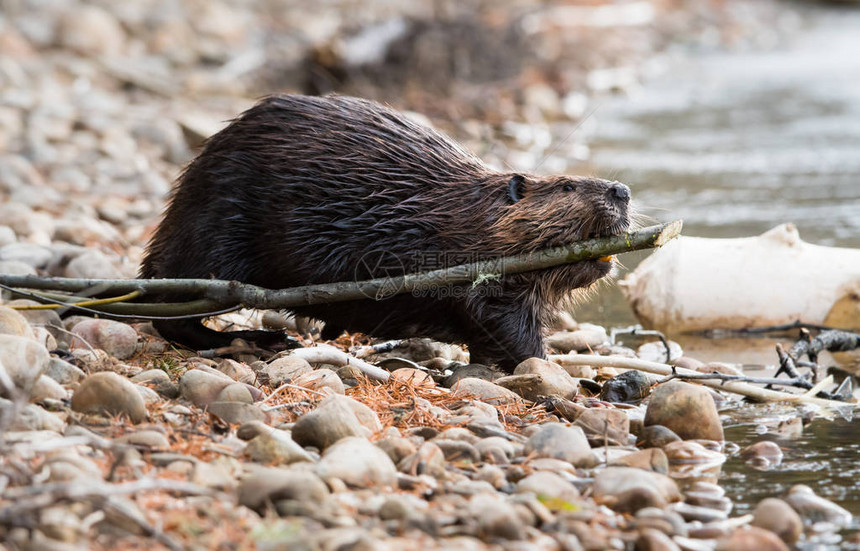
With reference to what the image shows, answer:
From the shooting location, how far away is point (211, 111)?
1143cm

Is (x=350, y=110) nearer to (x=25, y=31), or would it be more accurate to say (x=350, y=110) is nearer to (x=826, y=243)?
(x=826, y=243)

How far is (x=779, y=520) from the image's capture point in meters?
3.07

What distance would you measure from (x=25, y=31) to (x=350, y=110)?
10.9 m

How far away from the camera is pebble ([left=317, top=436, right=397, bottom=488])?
10.4 ft

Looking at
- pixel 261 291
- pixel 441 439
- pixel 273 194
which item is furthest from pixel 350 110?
pixel 441 439

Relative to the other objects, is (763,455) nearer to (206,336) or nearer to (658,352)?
(658,352)

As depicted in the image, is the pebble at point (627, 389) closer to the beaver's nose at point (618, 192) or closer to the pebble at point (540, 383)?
the pebble at point (540, 383)

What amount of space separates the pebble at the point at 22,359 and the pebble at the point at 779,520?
89.9 inches

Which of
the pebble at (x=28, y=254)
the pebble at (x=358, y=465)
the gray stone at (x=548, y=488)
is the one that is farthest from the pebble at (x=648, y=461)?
the pebble at (x=28, y=254)

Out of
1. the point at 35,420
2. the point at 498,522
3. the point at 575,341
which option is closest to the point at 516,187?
the point at 575,341

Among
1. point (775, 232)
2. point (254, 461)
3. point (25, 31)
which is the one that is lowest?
point (254, 461)

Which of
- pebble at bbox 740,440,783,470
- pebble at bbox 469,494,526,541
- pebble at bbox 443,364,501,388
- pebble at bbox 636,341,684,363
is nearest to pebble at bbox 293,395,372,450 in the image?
pebble at bbox 469,494,526,541

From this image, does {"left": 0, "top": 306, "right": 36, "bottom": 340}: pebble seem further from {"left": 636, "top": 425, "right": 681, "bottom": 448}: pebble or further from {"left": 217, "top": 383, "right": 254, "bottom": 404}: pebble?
{"left": 636, "top": 425, "right": 681, "bottom": 448}: pebble

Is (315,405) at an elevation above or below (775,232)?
below
